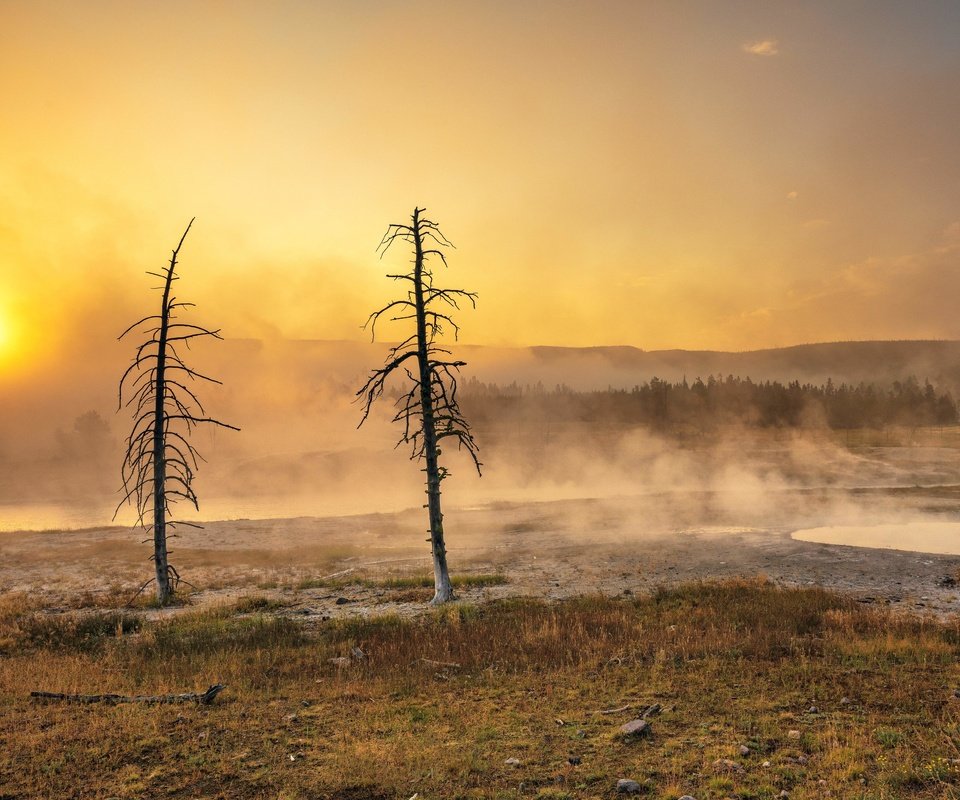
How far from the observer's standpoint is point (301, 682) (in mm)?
13219

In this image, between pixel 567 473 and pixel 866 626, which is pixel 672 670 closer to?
pixel 866 626

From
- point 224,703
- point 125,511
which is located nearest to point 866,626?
point 224,703

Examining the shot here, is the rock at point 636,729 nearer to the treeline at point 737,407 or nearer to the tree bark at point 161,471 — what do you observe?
the tree bark at point 161,471

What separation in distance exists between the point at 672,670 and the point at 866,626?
6891 millimetres

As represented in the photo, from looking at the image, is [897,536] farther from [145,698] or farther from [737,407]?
[737,407]

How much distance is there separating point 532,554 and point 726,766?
27953 millimetres

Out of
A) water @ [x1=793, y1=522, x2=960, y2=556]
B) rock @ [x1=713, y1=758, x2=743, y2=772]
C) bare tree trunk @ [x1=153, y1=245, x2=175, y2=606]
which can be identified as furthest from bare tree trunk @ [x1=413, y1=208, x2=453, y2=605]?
water @ [x1=793, y1=522, x2=960, y2=556]

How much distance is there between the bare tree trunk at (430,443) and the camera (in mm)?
22453

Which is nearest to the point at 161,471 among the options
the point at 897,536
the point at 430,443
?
the point at 430,443

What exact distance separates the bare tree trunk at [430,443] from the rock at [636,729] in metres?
12.5

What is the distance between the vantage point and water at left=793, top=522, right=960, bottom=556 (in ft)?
111

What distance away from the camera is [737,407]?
16388 cm

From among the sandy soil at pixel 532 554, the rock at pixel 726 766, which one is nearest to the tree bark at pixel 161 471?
the sandy soil at pixel 532 554

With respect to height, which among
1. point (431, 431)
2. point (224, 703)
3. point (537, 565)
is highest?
point (431, 431)
